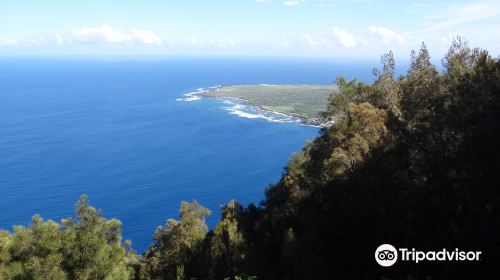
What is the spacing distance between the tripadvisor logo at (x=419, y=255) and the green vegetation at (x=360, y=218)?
12.9 inches

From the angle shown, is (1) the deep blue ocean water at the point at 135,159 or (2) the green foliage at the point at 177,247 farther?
(1) the deep blue ocean water at the point at 135,159

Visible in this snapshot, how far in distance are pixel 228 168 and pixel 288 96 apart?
10703 centimetres

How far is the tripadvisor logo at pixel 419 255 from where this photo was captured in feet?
54.1

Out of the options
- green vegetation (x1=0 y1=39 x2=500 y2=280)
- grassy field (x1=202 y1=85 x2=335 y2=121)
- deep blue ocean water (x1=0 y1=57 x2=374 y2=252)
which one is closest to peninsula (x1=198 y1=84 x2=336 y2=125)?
grassy field (x1=202 y1=85 x2=335 y2=121)

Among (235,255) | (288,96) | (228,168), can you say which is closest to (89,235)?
(235,255)

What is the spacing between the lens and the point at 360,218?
22.3 meters

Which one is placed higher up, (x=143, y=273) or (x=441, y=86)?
(x=441, y=86)

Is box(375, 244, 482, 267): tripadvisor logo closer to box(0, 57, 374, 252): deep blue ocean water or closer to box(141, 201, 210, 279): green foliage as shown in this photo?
box(141, 201, 210, 279): green foliage

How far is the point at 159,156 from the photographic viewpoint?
95.9m

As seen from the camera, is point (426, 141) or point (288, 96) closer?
point (426, 141)

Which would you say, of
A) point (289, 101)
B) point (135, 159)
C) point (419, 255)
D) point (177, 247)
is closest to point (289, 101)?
point (289, 101)

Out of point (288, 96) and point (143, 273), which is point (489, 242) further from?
point (288, 96)

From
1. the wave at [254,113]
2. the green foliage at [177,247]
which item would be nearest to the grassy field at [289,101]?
the wave at [254,113]

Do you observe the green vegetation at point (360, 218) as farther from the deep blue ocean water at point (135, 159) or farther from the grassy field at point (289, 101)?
the grassy field at point (289, 101)
